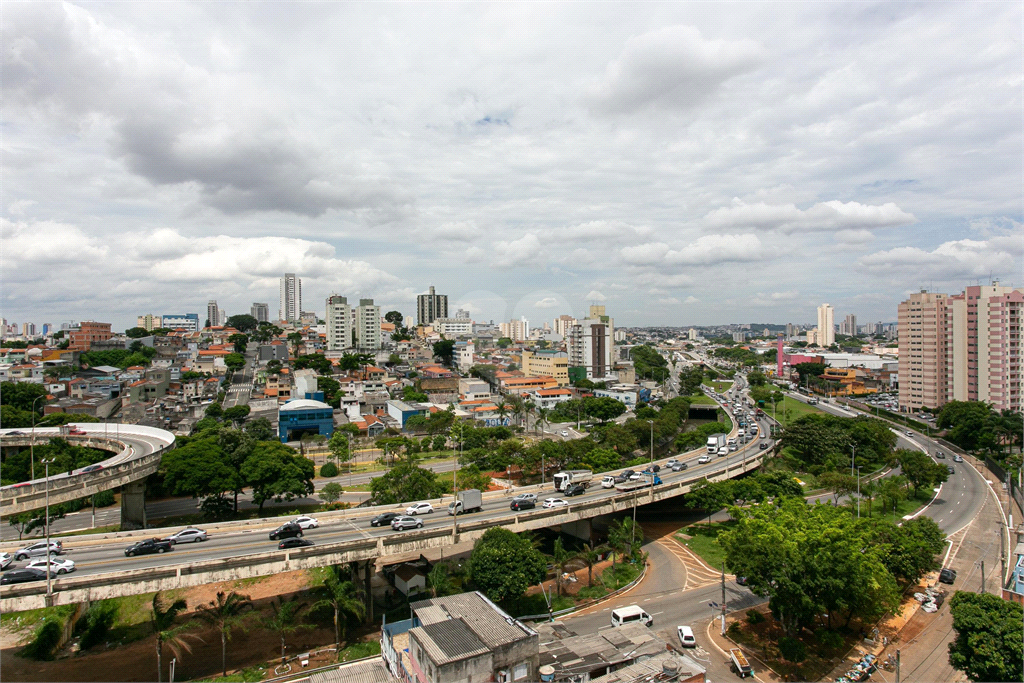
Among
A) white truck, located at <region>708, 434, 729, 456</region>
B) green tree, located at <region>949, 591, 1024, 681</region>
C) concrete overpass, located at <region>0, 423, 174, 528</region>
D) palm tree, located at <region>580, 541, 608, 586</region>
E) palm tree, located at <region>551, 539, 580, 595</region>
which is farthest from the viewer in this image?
white truck, located at <region>708, 434, 729, 456</region>

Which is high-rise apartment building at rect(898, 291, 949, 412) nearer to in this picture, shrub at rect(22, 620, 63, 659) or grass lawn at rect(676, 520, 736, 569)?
grass lawn at rect(676, 520, 736, 569)

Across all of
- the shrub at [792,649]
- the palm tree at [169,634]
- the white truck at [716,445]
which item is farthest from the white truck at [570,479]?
the palm tree at [169,634]

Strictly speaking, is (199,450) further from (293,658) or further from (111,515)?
(293,658)

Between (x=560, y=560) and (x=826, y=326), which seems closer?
(x=560, y=560)

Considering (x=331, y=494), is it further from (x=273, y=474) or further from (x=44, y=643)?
(x=44, y=643)

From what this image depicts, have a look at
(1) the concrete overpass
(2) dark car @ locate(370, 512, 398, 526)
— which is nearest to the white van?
(2) dark car @ locate(370, 512, 398, 526)

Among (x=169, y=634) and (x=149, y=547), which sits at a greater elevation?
(x=149, y=547)

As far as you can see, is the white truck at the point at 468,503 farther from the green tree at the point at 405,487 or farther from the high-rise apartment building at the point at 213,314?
the high-rise apartment building at the point at 213,314

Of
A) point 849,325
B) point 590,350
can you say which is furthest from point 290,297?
point 849,325
